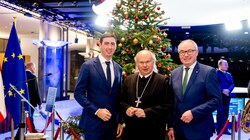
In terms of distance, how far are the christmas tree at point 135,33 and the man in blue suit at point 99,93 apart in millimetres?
1354

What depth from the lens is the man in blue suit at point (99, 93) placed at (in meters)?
2.87

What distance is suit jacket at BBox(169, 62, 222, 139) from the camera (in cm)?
267

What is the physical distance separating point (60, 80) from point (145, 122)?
13.0 meters

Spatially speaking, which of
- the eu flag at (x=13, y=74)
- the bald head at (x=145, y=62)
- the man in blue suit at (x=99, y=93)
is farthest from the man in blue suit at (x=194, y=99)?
the eu flag at (x=13, y=74)

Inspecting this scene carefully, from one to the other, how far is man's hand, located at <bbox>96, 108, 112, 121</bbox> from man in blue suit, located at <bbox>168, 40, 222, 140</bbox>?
67cm

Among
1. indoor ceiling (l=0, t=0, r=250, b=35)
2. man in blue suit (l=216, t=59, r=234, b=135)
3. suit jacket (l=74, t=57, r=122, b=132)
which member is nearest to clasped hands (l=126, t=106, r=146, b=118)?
suit jacket (l=74, t=57, r=122, b=132)

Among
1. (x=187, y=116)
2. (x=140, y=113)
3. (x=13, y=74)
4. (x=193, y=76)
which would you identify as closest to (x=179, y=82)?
(x=193, y=76)

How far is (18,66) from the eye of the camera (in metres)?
4.16

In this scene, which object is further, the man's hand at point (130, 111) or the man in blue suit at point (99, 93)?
the man in blue suit at point (99, 93)

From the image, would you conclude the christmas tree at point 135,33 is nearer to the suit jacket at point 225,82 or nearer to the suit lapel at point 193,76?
the suit lapel at point 193,76

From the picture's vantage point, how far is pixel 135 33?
4.42 meters

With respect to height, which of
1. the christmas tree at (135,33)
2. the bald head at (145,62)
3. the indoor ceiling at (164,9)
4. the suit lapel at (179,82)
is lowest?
the suit lapel at (179,82)

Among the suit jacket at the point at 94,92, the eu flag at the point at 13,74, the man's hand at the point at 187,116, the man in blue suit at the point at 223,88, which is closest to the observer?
the man's hand at the point at 187,116

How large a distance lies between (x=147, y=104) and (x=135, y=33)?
1.92m
